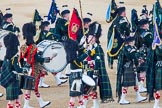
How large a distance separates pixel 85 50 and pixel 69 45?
73 centimetres

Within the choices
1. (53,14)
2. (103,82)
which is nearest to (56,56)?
(103,82)

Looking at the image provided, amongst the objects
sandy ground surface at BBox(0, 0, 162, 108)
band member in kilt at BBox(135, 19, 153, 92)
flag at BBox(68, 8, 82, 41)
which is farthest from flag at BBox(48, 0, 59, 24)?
flag at BBox(68, 8, 82, 41)

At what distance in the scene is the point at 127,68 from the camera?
13.6 meters

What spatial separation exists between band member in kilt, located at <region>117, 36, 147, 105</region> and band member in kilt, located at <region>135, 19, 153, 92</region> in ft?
2.03

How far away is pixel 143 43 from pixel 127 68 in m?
1.24

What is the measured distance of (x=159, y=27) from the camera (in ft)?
42.8

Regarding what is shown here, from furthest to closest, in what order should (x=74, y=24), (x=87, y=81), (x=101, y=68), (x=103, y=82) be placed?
(x=74, y=24) < (x=103, y=82) < (x=101, y=68) < (x=87, y=81)

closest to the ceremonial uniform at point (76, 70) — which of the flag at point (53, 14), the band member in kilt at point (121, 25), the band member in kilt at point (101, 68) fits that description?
the band member in kilt at point (101, 68)

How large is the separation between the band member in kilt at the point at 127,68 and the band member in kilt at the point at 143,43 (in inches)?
24.3

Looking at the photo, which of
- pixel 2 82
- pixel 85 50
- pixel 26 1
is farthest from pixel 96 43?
pixel 26 1

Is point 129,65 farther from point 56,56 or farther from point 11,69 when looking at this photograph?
point 11,69

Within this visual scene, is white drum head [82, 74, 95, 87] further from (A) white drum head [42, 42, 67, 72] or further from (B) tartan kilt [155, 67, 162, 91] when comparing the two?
(B) tartan kilt [155, 67, 162, 91]

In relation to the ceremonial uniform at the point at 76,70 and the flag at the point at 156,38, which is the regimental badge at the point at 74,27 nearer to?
the ceremonial uniform at the point at 76,70

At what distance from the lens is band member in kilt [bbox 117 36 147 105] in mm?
13492
